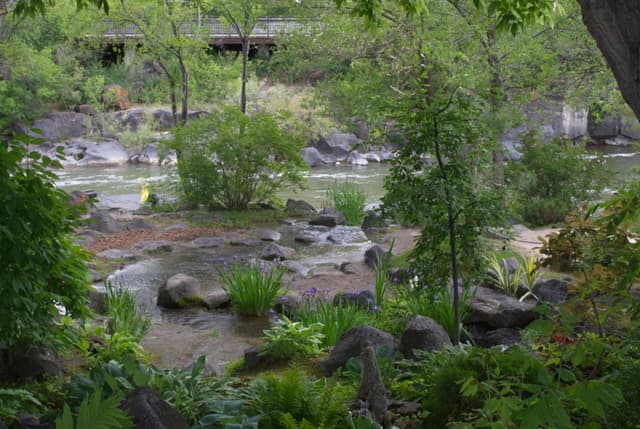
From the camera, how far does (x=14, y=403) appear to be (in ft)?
10.8

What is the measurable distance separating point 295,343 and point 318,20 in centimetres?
1204

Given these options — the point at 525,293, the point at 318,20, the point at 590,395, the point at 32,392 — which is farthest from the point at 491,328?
the point at 318,20

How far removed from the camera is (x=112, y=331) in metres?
5.66

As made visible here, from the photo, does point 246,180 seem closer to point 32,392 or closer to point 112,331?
point 112,331

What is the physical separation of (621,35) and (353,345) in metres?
2.90

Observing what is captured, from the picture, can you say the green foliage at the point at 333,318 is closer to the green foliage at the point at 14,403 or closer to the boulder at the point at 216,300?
the boulder at the point at 216,300

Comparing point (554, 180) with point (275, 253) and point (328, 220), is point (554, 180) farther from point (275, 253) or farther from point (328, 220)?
point (275, 253)

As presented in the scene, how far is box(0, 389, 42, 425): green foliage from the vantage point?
305 centimetres

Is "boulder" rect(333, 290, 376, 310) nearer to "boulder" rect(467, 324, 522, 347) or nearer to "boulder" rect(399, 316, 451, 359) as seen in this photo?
"boulder" rect(467, 324, 522, 347)

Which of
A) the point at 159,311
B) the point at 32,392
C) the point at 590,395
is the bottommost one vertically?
the point at 159,311

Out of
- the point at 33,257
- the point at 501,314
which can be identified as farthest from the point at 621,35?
the point at 501,314

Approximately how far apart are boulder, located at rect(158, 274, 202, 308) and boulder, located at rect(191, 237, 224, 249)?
354 cm

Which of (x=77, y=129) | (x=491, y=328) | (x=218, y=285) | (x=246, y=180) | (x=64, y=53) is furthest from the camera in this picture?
(x=64, y=53)

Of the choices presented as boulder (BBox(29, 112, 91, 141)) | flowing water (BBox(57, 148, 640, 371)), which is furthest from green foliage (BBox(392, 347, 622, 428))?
boulder (BBox(29, 112, 91, 141))
